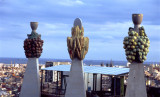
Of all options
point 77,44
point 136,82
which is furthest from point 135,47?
point 77,44

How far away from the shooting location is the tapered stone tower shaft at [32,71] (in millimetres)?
20547

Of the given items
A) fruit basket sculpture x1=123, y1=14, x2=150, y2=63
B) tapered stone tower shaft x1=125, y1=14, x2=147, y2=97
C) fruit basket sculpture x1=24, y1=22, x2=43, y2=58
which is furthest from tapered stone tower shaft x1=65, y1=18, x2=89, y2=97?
fruit basket sculpture x1=24, y1=22, x2=43, y2=58

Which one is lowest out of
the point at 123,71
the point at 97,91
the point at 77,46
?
the point at 97,91

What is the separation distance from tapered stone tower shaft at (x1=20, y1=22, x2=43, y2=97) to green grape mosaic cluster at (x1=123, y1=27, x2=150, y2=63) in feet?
24.3

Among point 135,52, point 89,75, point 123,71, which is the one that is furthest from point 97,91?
point 135,52

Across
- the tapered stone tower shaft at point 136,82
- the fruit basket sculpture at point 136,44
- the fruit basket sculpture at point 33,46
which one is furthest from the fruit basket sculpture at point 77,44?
the fruit basket sculpture at point 33,46

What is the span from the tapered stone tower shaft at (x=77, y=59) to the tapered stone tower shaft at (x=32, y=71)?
3820mm

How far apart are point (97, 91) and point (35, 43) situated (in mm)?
5396

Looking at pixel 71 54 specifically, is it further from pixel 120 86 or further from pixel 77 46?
pixel 120 86

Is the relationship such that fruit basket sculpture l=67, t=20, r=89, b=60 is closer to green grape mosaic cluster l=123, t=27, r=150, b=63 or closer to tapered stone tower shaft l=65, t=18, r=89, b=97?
tapered stone tower shaft l=65, t=18, r=89, b=97

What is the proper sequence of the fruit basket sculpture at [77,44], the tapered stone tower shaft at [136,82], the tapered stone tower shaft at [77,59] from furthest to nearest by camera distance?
the fruit basket sculpture at [77,44] < the tapered stone tower shaft at [77,59] < the tapered stone tower shaft at [136,82]

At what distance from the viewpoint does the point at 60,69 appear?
21.8m

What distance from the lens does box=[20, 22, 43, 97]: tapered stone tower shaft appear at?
2055 cm

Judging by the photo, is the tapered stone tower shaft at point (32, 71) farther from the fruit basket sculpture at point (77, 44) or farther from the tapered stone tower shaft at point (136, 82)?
Answer: the tapered stone tower shaft at point (136, 82)
